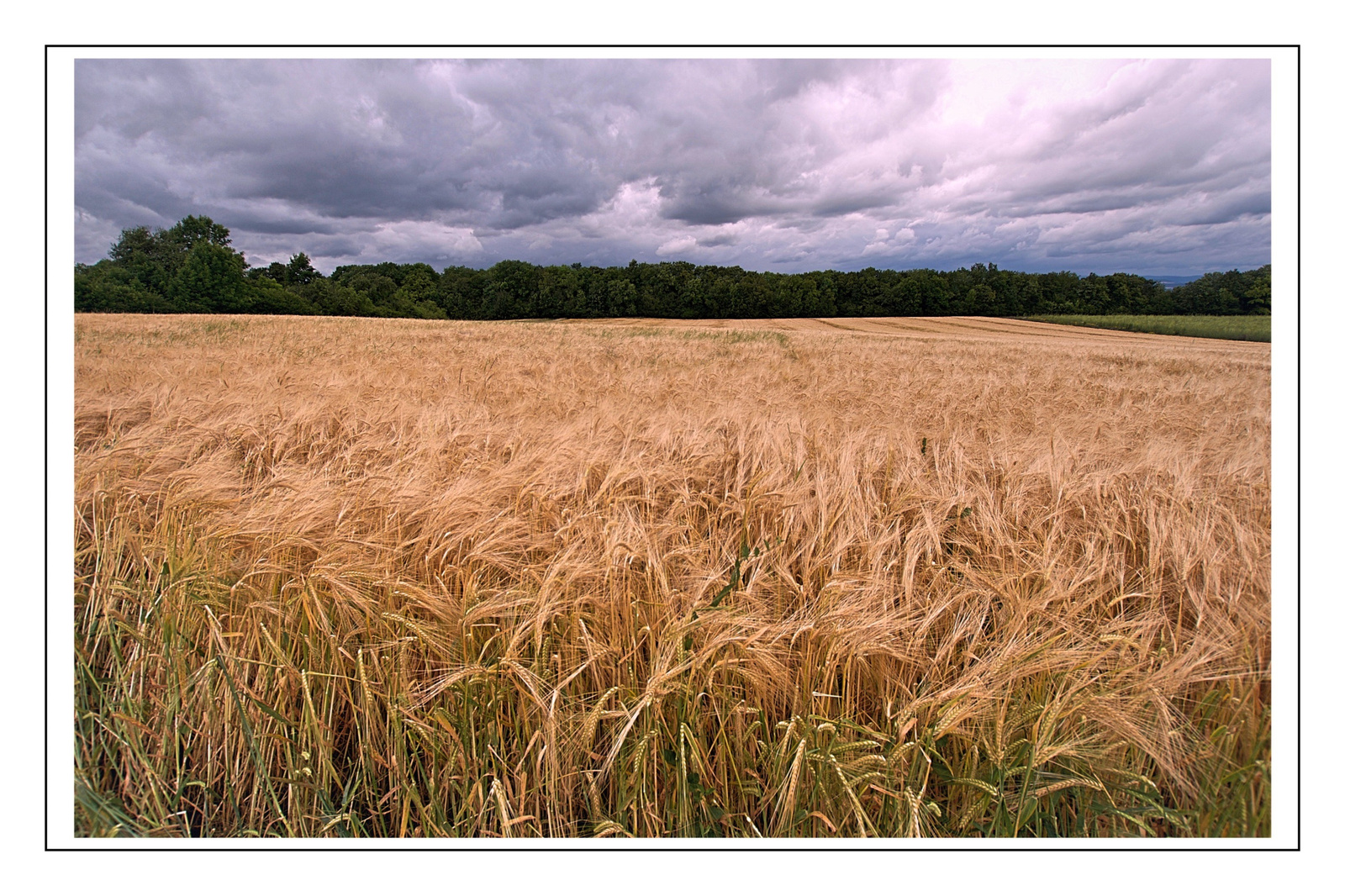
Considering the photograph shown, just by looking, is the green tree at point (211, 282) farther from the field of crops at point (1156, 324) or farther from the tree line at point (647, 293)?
the field of crops at point (1156, 324)

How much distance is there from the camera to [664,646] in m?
1.09

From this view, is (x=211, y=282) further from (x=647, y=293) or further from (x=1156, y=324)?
(x=1156, y=324)

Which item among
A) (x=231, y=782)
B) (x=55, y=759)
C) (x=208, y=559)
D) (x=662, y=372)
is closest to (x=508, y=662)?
(x=231, y=782)

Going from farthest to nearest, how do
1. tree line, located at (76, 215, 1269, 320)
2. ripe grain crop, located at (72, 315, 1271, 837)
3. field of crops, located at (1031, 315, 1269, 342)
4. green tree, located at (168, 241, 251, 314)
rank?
tree line, located at (76, 215, 1269, 320) < green tree, located at (168, 241, 251, 314) < field of crops, located at (1031, 315, 1269, 342) < ripe grain crop, located at (72, 315, 1271, 837)

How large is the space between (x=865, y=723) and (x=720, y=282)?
103 feet

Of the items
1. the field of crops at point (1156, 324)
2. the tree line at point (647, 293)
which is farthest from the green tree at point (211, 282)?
the field of crops at point (1156, 324)

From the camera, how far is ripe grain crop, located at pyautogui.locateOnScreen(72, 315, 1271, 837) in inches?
41.2

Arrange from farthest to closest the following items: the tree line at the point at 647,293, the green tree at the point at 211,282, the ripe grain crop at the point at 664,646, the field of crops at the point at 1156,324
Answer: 1. the tree line at the point at 647,293
2. the green tree at the point at 211,282
3. the field of crops at the point at 1156,324
4. the ripe grain crop at the point at 664,646

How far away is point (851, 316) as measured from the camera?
1245 inches

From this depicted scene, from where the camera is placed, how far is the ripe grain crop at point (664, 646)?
105 cm

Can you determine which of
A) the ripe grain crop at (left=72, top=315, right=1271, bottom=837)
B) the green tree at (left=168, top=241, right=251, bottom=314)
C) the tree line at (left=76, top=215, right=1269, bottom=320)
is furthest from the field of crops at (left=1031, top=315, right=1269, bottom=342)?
the green tree at (left=168, top=241, right=251, bottom=314)

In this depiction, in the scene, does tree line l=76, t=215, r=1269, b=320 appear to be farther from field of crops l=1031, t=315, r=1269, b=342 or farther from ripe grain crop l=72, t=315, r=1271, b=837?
ripe grain crop l=72, t=315, r=1271, b=837
